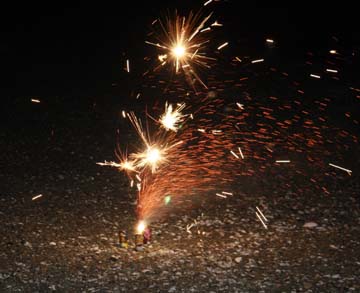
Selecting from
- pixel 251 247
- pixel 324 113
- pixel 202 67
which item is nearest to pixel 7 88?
pixel 202 67

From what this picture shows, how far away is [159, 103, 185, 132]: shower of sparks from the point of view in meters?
5.60

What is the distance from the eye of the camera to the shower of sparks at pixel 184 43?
672cm

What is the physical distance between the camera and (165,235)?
4109 mm

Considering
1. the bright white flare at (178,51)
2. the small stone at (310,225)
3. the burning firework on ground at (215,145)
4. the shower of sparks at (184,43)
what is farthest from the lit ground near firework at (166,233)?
the bright white flare at (178,51)

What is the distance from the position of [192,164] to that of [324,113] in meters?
1.48

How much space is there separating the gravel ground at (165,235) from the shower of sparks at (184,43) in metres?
1.90

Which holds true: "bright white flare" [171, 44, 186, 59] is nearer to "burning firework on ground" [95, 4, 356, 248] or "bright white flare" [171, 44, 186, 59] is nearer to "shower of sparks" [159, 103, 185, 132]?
"burning firework on ground" [95, 4, 356, 248]

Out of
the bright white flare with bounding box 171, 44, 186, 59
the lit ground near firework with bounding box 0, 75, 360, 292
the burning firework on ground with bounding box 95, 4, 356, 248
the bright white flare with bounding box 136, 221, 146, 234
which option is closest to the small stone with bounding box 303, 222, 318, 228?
the lit ground near firework with bounding box 0, 75, 360, 292

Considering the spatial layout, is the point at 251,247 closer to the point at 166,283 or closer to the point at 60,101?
the point at 166,283

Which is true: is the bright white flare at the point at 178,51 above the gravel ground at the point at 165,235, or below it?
above

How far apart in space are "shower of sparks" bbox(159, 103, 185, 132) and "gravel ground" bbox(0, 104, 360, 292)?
68 centimetres

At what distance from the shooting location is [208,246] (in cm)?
398

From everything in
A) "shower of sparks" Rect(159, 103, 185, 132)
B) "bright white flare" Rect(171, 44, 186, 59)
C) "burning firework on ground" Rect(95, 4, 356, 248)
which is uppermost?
"bright white flare" Rect(171, 44, 186, 59)

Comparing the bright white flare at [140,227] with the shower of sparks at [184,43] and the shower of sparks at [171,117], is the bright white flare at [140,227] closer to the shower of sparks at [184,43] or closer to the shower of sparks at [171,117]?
the shower of sparks at [171,117]
